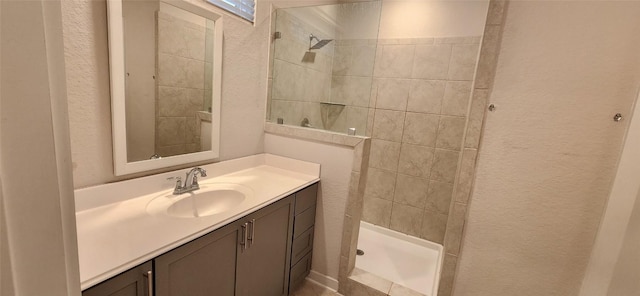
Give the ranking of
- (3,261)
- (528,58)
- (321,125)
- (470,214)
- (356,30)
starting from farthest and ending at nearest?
(356,30)
(321,125)
(470,214)
(528,58)
(3,261)

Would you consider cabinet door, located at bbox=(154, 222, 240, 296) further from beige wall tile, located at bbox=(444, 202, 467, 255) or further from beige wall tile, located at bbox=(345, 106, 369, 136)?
beige wall tile, located at bbox=(444, 202, 467, 255)

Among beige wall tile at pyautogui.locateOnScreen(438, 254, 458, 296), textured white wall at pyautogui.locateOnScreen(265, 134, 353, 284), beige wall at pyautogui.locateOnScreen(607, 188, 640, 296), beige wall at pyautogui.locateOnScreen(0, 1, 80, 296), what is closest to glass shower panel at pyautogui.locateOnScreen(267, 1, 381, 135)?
textured white wall at pyautogui.locateOnScreen(265, 134, 353, 284)

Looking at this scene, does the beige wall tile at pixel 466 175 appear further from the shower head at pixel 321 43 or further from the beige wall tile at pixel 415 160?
the shower head at pixel 321 43

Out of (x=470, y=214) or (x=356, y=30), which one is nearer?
(x=470, y=214)

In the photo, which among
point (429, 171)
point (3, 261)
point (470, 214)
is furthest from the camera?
point (429, 171)

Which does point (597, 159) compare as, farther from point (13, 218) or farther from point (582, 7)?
point (13, 218)

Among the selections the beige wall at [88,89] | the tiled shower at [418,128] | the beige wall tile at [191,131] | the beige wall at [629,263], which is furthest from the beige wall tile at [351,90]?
the beige wall at [629,263]

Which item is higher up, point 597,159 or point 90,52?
point 90,52

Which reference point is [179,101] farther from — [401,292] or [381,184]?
[381,184]

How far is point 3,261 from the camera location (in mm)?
274

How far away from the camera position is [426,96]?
7.70ft

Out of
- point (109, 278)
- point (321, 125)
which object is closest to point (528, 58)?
point (321, 125)

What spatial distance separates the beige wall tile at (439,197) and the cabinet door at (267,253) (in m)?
1.47

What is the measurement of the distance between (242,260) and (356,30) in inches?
71.8
